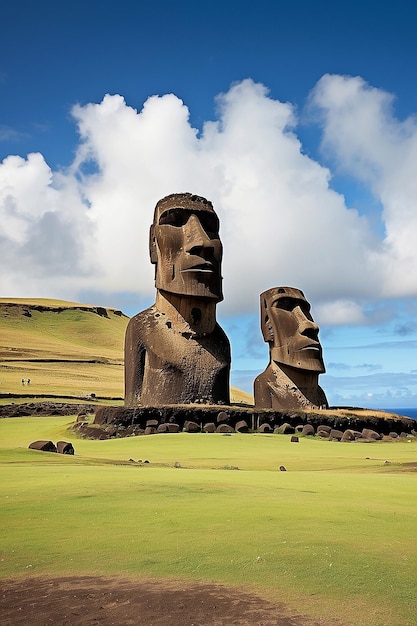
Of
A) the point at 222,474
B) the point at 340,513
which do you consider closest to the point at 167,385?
the point at 222,474

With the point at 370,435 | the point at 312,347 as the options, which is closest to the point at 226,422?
the point at 370,435

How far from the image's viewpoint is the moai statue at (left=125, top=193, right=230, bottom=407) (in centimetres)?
2145

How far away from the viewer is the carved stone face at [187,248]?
21750 mm

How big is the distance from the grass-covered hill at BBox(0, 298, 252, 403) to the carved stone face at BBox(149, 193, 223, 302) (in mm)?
25967

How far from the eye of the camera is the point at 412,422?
2386 centimetres

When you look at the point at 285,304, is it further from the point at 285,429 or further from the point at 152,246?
the point at 285,429

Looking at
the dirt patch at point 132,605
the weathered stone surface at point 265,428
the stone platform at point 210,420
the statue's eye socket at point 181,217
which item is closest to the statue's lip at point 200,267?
the statue's eye socket at point 181,217

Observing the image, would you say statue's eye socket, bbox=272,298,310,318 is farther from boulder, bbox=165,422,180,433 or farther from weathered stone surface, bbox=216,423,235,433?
boulder, bbox=165,422,180,433

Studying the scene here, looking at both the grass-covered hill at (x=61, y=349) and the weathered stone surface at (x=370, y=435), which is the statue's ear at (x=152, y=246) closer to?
the weathered stone surface at (x=370, y=435)

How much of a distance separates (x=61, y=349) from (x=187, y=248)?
237 feet

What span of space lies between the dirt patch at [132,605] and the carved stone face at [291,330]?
21722 mm

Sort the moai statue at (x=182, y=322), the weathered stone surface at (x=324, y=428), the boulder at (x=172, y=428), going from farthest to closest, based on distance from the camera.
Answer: the moai statue at (x=182, y=322)
the weathered stone surface at (x=324, y=428)
the boulder at (x=172, y=428)

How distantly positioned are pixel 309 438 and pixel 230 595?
53.1 ft

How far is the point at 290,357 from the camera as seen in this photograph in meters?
25.7
